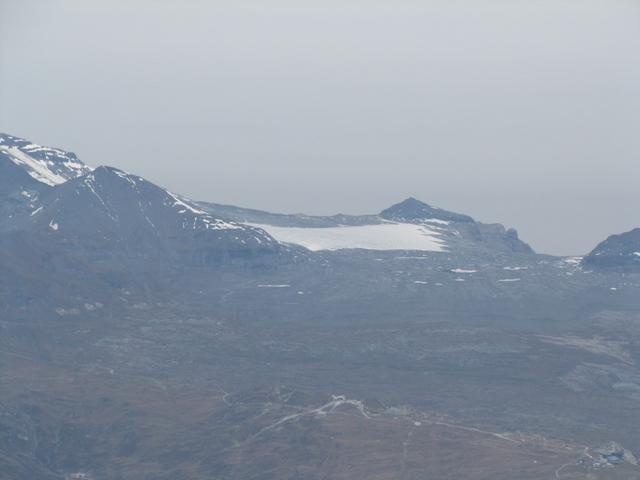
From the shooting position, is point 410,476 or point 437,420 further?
point 437,420

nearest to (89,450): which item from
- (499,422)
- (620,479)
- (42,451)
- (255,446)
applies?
(42,451)

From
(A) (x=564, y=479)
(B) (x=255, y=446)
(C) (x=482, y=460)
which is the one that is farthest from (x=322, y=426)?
(A) (x=564, y=479)

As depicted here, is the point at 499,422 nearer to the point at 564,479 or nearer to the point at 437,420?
the point at 437,420

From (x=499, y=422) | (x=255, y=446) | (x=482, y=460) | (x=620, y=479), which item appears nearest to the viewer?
(x=620, y=479)

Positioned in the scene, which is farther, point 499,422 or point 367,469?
point 499,422

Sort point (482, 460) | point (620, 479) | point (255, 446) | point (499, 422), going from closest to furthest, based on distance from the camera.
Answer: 1. point (620, 479)
2. point (482, 460)
3. point (255, 446)
4. point (499, 422)

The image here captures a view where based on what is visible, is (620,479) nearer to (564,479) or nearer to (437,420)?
(564,479)

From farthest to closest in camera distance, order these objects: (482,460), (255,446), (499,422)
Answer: (499,422) → (255,446) → (482,460)

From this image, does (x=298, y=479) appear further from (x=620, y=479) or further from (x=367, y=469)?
(x=620, y=479)
